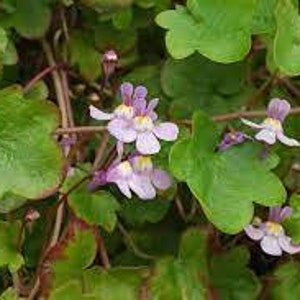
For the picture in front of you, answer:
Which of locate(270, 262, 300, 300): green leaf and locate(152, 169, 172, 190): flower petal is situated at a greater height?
locate(152, 169, 172, 190): flower petal

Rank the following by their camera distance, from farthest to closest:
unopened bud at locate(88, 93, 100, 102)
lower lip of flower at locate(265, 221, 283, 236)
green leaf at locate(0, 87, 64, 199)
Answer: unopened bud at locate(88, 93, 100, 102), lower lip of flower at locate(265, 221, 283, 236), green leaf at locate(0, 87, 64, 199)

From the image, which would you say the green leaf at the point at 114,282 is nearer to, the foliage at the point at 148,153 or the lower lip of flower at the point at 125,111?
the foliage at the point at 148,153

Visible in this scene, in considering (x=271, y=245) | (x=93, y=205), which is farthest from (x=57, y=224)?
(x=271, y=245)

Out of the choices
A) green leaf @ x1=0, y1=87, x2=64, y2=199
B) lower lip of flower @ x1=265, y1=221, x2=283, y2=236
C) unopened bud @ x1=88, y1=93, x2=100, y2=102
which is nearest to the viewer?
green leaf @ x1=0, y1=87, x2=64, y2=199

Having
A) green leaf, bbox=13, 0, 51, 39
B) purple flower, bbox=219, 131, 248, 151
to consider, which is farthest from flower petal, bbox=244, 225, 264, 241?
green leaf, bbox=13, 0, 51, 39

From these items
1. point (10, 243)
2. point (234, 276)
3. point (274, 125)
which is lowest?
point (234, 276)

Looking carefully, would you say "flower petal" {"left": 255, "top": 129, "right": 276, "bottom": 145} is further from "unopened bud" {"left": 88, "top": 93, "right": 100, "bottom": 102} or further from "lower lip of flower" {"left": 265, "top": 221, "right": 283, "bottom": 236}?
"unopened bud" {"left": 88, "top": 93, "right": 100, "bottom": 102}

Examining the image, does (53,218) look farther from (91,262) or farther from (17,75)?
(17,75)

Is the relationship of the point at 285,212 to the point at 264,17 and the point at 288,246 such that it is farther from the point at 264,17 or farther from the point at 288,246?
the point at 264,17
